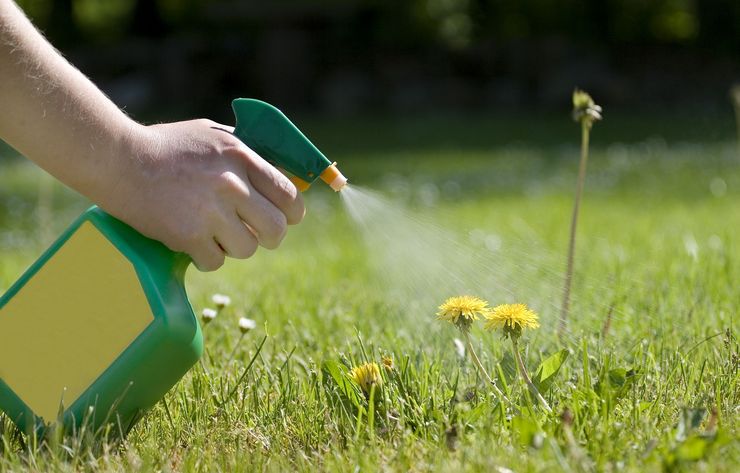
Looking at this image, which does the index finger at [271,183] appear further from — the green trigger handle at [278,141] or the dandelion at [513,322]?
the dandelion at [513,322]

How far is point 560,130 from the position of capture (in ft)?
33.4

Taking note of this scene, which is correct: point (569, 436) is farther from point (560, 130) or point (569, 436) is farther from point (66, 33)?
point (66, 33)

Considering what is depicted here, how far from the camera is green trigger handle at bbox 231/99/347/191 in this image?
1.49 m

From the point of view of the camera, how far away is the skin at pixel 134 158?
1.39m

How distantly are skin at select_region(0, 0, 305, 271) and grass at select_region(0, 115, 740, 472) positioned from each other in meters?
0.25

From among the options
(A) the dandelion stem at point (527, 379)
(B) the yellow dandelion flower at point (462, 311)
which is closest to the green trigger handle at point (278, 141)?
(B) the yellow dandelion flower at point (462, 311)

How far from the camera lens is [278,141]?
149 centimetres

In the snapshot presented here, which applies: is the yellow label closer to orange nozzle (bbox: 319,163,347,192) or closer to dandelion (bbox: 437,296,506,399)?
orange nozzle (bbox: 319,163,347,192)

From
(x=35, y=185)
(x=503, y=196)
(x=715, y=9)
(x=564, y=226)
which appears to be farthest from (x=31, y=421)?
(x=715, y=9)

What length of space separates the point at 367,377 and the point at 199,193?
0.36m

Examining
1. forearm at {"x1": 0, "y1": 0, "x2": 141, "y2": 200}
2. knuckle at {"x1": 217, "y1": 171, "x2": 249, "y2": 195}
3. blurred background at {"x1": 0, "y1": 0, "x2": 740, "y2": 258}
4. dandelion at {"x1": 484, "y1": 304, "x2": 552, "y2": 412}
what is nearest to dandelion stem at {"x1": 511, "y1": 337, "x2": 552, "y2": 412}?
dandelion at {"x1": 484, "y1": 304, "x2": 552, "y2": 412}

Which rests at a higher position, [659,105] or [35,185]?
[659,105]

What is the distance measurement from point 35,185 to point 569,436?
669cm

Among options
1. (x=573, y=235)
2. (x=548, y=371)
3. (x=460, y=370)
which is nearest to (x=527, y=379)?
(x=548, y=371)
